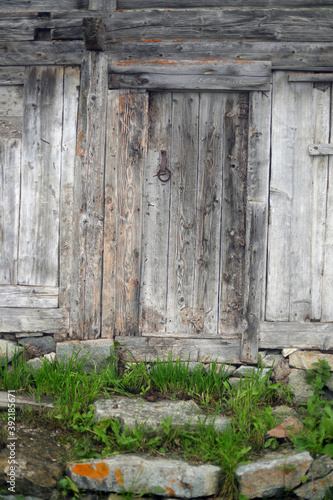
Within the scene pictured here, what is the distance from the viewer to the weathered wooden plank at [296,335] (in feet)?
13.2

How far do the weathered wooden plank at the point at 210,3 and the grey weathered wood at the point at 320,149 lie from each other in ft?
4.16

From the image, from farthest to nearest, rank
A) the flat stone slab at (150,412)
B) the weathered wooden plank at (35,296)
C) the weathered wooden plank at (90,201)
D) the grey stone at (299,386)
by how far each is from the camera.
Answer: the weathered wooden plank at (35,296) < the weathered wooden plank at (90,201) < the grey stone at (299,386) < the flat stone slab at (150,412)

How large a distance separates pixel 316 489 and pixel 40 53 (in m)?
4.14

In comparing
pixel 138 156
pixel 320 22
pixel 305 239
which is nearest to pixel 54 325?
pixel 138 156

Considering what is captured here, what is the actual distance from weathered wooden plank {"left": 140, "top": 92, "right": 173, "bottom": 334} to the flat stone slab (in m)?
0.76

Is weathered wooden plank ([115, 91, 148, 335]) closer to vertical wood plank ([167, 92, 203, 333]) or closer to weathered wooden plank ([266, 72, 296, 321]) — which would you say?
vertical wood plank ([167, 92, 203, 333])

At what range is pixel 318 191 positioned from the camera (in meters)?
4.05

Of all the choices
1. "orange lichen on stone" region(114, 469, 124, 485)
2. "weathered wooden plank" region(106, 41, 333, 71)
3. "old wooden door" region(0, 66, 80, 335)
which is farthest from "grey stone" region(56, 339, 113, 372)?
→ "weathered wooden plank" region(106, 41, 333, 71)

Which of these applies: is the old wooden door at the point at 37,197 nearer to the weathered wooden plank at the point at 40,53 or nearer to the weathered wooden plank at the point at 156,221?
the weathered wooden plank at the point at 40,53

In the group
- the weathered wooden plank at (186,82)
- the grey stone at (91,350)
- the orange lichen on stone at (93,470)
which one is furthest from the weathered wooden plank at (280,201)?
the orange lichen on stone at (93,470)

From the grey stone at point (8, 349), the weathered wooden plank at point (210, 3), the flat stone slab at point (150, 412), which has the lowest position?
the flat stone slab at point (150, 412)

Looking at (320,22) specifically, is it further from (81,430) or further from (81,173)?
(81,430)

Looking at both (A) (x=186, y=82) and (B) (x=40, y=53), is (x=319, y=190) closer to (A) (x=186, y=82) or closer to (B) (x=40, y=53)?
(A) (x=186, y=82)

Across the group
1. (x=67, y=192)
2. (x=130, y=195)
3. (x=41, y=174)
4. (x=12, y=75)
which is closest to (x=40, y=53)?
(x=12, y=75)
